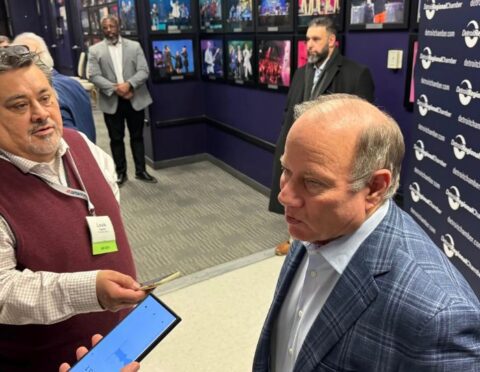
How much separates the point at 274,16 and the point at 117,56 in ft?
5.79

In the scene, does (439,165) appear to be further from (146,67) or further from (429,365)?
(146,67)

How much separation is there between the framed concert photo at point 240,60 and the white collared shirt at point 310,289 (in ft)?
12.0

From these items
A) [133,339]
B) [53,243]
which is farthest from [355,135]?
[53,243]

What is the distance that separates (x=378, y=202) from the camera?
2.95ft

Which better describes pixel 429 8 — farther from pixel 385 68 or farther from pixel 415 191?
pixel 415 191

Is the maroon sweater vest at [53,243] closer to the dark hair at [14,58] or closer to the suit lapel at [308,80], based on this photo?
the dark hair at [14,58]

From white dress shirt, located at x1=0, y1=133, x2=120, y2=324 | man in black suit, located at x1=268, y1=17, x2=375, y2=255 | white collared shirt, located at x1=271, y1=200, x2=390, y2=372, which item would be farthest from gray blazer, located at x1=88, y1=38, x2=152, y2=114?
white collared shirt, located at x1=271, y1=200, x2=390, y2=372

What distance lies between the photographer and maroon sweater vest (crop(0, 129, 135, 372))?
1.19m

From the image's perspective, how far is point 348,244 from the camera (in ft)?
2.97

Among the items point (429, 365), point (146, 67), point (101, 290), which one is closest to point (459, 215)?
point (429, 365)

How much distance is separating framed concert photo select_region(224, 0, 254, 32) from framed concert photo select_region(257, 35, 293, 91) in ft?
0.84

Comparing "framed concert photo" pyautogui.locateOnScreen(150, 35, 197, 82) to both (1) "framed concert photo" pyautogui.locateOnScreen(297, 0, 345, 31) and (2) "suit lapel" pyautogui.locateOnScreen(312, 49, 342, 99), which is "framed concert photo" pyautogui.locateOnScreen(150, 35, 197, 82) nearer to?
(1) "framed concert photo" pyautogui.locateOnScreen(297, 0, 345, 31)

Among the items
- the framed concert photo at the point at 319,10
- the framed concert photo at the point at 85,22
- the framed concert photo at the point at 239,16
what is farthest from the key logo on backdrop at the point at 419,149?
the framed concert photo at the point at 85,22

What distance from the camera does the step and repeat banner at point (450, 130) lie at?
2.02 metres
